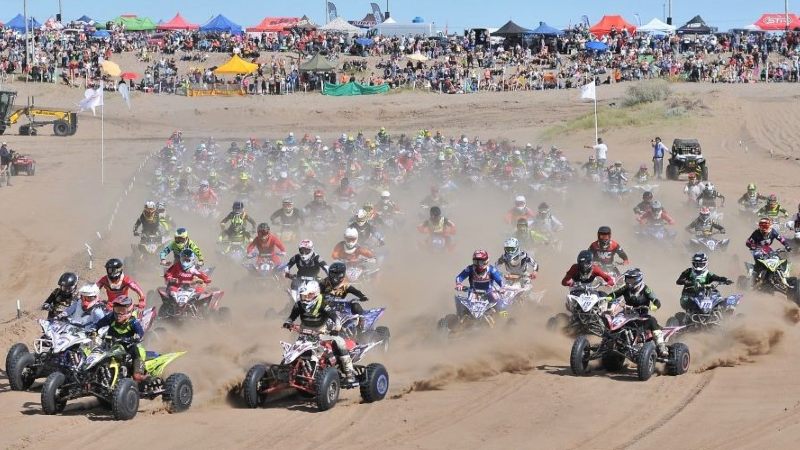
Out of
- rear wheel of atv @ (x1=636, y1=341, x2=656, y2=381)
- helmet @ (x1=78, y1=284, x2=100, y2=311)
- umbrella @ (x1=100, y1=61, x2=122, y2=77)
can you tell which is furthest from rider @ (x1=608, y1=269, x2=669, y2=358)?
umbrella @ (x1=100, y1=61, x2=122, y2=77)

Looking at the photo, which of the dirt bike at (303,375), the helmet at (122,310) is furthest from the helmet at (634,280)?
the helmet at (122,310)

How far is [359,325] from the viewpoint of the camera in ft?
58.9

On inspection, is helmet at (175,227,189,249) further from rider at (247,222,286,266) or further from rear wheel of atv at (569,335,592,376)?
rear wheel of atv at (569,335,592,376)

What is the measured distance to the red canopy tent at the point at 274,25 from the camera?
84125mm

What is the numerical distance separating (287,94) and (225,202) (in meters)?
33.2

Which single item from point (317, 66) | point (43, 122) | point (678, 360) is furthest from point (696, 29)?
point (678, 360)

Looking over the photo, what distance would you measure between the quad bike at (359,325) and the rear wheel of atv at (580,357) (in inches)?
111

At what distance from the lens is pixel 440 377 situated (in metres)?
17.2

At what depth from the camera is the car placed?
4244 centimetres

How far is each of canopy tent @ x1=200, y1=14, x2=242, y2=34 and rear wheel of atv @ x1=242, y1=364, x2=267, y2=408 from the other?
222 ft

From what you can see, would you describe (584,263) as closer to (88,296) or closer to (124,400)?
(88,296)

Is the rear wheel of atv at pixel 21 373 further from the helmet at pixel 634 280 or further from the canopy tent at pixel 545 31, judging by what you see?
the canopy tent at pixel 545 31

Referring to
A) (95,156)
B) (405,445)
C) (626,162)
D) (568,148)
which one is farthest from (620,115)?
(405,445)

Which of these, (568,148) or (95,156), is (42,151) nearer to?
(95,156)
